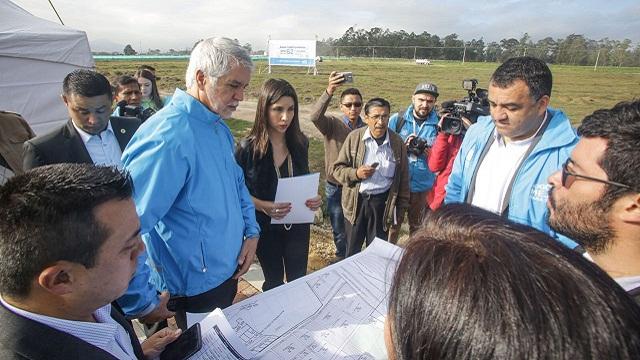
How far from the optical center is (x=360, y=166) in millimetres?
3148

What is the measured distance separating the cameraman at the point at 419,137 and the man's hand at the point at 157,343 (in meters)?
2.55

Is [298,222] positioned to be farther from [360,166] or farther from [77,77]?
[77,77]

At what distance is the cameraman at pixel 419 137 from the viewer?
354 cm

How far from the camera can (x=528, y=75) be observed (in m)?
1.99

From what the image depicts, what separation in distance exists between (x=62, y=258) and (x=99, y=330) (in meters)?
0.24

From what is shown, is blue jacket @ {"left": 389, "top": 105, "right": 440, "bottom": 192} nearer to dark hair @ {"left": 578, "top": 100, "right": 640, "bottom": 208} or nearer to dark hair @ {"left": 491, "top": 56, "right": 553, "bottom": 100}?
dark hair @ {"left": 491, "top": 56, "right": 553, "bottom": 100}

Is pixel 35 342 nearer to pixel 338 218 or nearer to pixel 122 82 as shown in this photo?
pixel 338 218

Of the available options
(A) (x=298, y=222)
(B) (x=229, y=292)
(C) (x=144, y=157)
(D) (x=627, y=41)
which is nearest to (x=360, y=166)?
(A) (x=298, y=222)

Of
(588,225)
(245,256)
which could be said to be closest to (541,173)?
(588,225)

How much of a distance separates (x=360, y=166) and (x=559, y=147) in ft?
5.14

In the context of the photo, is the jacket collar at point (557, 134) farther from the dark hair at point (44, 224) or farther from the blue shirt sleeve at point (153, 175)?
the dark hair at point (44, 224)

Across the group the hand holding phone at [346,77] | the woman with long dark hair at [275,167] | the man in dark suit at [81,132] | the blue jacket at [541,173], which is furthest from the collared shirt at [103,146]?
the blue jacket at [541,173]

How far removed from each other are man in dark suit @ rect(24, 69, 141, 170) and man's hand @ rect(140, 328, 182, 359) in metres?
1.48

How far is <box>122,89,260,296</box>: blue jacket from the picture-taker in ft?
4.66
